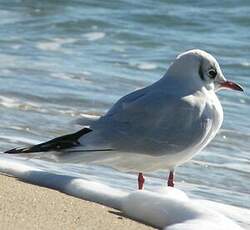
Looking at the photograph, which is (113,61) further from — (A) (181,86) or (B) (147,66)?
(A) (181,86)

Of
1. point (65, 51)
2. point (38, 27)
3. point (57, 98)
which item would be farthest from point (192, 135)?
point (38, 27)

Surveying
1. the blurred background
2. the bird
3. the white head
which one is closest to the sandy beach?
the bird

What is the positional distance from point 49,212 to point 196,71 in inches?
59.0

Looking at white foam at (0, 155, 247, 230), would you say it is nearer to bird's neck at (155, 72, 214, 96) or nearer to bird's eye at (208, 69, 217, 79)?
bird's neck at (155, 72, 214, 96)

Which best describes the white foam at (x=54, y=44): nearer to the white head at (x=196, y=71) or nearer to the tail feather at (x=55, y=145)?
the white head at (x=196, y=71)

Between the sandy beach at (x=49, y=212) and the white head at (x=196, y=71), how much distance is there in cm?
103

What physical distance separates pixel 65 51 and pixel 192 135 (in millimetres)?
5843

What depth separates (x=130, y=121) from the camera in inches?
190

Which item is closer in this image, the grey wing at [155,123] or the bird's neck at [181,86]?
the grey wing at [155,123]

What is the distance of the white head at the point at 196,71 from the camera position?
5.05 m

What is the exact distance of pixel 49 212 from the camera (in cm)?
391

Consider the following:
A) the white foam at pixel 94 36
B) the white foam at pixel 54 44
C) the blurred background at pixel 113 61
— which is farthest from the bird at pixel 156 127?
the white foam at pixel 94 36

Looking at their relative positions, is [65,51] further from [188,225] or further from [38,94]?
[188,225]

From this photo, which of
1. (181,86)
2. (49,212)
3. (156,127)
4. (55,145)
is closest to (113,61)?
(181,86)
